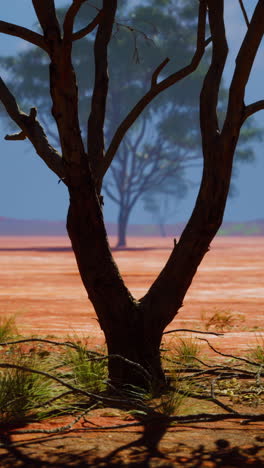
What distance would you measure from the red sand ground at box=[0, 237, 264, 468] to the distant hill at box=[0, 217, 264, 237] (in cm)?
6733

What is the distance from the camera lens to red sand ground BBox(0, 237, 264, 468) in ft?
14.5

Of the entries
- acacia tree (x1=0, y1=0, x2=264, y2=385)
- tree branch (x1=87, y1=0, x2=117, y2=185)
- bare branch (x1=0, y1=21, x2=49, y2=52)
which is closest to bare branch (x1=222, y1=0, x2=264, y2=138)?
acacia tree (x1=0, y1=0, x2=264, y2=385)

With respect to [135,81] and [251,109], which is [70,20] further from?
[135,81]

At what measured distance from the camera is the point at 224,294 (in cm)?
1633

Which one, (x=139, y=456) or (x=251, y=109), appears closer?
(x=139, y=456)

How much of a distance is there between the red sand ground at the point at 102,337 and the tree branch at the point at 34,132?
134 cm

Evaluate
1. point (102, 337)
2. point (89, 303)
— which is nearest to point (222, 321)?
point (102, 337)

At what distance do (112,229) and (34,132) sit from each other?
102 m

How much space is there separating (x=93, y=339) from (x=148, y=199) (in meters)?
79.4

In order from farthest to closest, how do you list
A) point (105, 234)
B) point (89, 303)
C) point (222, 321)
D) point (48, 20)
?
point (89, 303) → point (222, 321) → point (105, 234) → point (48, 20)

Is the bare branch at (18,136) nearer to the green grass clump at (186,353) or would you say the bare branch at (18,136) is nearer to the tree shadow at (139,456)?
the green grass clump at (186,353)

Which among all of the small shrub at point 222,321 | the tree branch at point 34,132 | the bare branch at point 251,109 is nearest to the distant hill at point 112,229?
the small shrub at point 222,321

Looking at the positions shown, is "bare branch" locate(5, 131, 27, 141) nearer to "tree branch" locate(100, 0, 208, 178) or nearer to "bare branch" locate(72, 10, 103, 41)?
"tree branch" locate(100, 0, 208, 178)

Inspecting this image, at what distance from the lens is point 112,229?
108m
